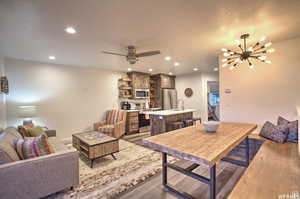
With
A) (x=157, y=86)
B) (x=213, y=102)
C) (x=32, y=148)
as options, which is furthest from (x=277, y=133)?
(x=213, y=102)

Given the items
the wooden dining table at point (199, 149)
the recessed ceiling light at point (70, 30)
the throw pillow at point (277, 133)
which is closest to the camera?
the wooden dining table at point (199, 149)

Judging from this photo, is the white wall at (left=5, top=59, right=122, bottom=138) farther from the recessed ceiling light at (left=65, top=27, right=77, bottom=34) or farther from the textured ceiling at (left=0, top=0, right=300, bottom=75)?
the recessed ceiling light at (left=65, top=27, right=77, bottom=34)

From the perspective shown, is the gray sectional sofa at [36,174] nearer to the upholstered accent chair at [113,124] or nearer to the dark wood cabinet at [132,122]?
the upholstered accent chair at [113,124]

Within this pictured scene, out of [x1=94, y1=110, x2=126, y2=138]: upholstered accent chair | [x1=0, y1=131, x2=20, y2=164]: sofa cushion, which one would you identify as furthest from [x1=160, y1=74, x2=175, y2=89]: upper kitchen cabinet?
[x1=0, y1=131, x2=20, y2=164]: sofa cushion

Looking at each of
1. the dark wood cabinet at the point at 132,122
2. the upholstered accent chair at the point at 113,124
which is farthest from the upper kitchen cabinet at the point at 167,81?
the upholstered accent chair at the point at 113,124

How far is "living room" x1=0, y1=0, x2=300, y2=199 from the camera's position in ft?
5.92

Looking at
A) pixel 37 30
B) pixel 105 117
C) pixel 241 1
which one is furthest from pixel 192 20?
pixel 105 117

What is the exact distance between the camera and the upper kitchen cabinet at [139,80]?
639 centimetres

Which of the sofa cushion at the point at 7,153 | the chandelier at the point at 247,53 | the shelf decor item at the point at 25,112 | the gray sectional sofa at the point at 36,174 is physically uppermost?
the chandelier at the point at 247,53

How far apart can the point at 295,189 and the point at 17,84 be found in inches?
236

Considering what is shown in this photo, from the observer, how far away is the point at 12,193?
1.77 m

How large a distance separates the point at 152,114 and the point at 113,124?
1599 mm

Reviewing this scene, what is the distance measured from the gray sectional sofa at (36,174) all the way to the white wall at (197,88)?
6.19m

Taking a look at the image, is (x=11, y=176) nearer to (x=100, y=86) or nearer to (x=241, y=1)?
(x=241, y=1)
